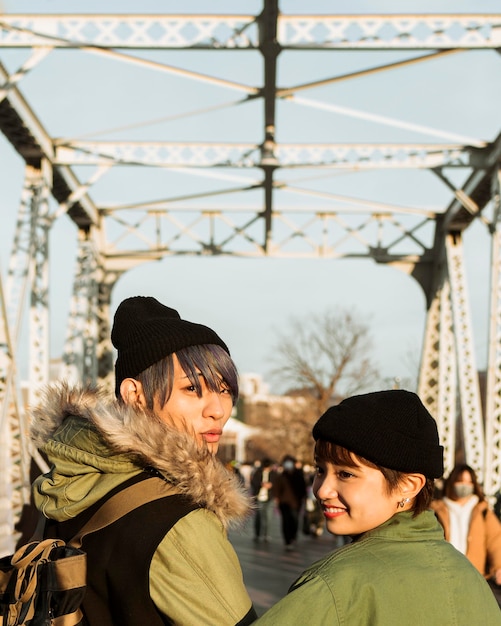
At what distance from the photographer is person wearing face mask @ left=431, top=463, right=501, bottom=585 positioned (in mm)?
6129

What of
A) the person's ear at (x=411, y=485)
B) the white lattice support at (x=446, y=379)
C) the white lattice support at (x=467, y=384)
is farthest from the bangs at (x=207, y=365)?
the white lattice support at (x=446, y=379)

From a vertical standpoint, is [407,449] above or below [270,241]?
below

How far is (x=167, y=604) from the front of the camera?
5.75 feet

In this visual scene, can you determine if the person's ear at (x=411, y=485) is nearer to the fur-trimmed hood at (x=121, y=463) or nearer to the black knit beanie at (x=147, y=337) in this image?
the fur-trimmed hood at (x=121, y=463)

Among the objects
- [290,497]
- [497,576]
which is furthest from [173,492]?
[290,497]

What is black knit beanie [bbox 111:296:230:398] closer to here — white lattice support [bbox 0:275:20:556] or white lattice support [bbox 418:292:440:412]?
white lattice support [bbox 0:275:20:556]

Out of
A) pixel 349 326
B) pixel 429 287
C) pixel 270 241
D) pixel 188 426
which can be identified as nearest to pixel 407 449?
pixel 188 426

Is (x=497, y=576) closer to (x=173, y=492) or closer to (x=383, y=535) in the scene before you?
(x=383, y=535)

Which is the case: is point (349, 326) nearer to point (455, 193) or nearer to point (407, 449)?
point (455, 193)

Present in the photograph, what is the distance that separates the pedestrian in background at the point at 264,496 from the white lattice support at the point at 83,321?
430 centimetres

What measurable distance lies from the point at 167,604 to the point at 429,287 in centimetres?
2074

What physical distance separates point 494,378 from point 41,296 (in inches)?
292

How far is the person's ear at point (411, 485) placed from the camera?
2.08m

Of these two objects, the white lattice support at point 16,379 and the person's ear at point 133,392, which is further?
the white lattice support at point 16,379
